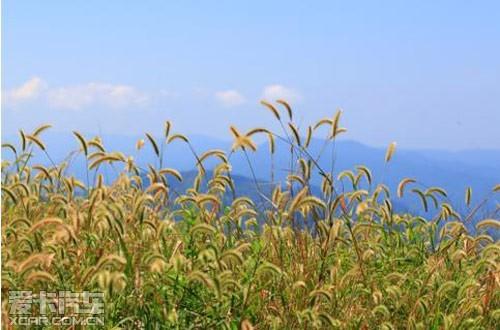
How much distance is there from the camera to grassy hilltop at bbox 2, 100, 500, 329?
402cm

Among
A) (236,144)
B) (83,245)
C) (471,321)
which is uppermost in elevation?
(236,144)

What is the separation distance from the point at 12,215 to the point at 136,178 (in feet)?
3.29

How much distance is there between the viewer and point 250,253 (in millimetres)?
5344

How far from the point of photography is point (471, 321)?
14.6ft

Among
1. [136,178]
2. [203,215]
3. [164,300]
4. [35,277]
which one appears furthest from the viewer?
[136,178]

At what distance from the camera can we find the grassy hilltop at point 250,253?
402 centimetres

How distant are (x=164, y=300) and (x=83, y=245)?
781mm

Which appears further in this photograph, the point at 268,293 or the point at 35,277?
the point at 268,293

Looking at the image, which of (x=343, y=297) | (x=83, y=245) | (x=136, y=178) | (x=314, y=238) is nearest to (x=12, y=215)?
(x=136, y=178)

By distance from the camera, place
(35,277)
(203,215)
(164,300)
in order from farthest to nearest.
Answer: (203,215) → (164,300) → (35,277)

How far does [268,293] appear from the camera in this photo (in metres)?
4.52

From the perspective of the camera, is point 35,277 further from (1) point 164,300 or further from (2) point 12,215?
(2) point 12,215

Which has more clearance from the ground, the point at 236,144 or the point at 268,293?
the point at 236,144

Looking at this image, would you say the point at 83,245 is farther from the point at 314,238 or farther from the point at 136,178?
the point at 314,238
